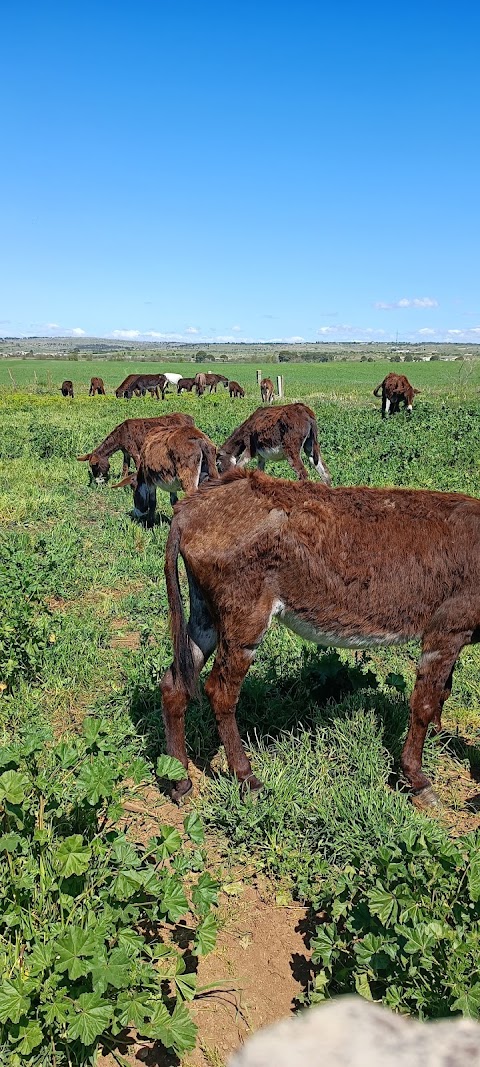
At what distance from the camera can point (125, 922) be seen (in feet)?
8.19

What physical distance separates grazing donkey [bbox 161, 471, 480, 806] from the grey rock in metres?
2.86

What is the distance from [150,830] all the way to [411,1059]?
3.11 metres

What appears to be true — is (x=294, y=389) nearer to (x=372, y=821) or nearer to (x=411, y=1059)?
(x=372, y=821)

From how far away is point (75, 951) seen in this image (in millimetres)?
2166

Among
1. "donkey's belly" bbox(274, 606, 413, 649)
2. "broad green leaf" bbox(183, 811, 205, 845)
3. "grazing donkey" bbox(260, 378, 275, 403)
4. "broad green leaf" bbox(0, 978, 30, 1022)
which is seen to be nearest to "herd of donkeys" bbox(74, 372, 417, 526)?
"donkey's belly" bbox(274, 606, 413, 649)

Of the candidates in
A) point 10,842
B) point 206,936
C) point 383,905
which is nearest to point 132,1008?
point 206,936

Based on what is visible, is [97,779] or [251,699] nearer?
[97,779]

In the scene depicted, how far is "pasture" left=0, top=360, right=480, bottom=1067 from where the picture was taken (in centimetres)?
239

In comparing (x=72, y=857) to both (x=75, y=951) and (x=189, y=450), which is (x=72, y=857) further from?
(x=189, y=450)

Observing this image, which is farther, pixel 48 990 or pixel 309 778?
pixel 309 778

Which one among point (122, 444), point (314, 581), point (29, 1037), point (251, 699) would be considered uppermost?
point (122, 444)

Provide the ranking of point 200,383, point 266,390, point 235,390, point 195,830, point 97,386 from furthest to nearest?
point 200,383 → point 97,386 → point 235,390 → point 266,390 → point 195,830

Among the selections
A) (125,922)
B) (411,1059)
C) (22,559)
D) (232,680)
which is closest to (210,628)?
(232,680)

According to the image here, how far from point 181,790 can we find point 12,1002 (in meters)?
1.94
